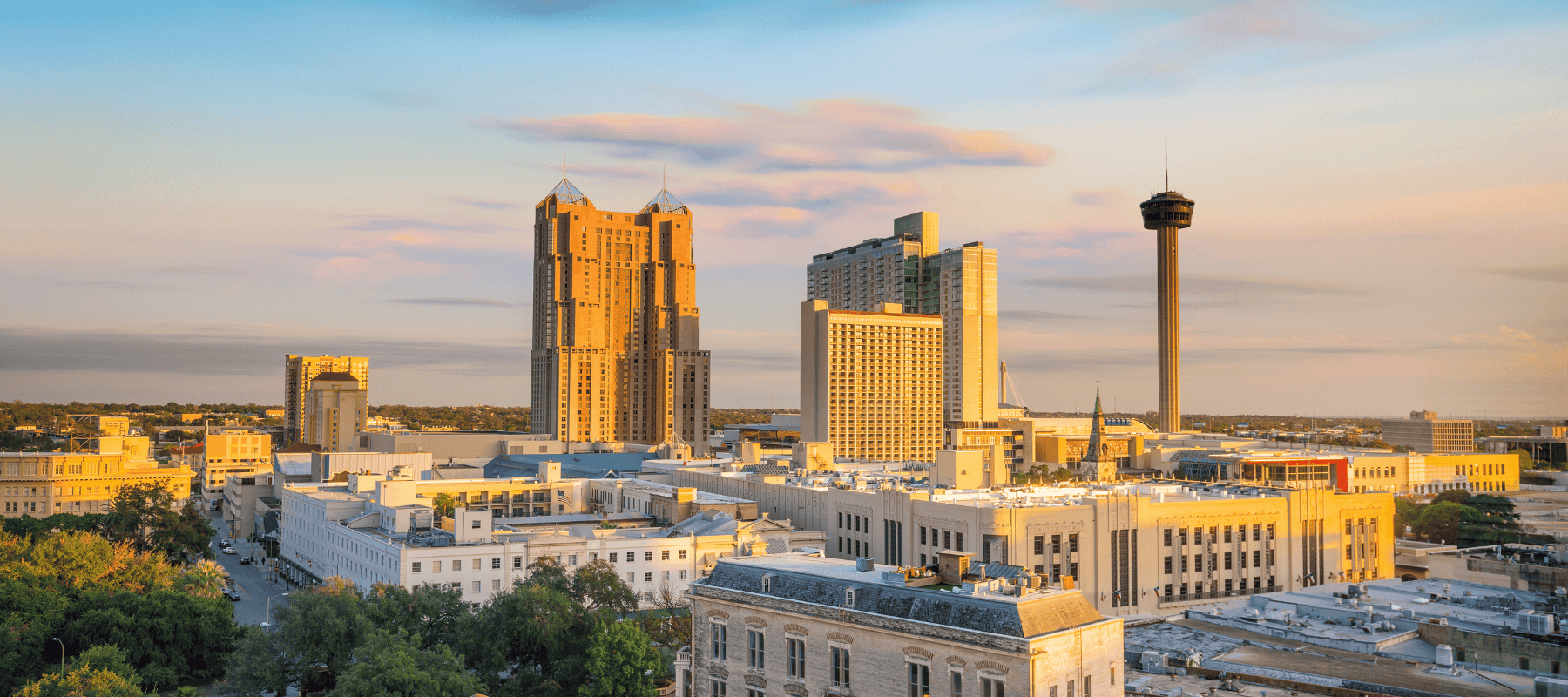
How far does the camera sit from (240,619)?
13000 centimetres

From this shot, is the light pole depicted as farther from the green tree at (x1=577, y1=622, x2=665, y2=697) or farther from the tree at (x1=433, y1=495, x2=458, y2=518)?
the green tree at (x1=577, y1=622, x2=665, y2=697)

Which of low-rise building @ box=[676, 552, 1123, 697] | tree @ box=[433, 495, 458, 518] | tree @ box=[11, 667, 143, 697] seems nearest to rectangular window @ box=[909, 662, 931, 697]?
A: low-rise building @ box=[676, 552, 1123, 697]


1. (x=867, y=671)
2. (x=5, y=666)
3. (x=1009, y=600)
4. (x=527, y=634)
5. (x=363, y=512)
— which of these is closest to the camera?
(x=1009, y=600)

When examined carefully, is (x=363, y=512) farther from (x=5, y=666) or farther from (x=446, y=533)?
(x=5, y=666)

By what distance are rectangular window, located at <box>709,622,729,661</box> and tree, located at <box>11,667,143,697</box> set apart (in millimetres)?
36804

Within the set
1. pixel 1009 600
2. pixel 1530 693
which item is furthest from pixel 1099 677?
pixel 1530 693

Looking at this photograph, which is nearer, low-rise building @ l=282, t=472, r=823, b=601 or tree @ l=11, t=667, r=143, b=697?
tree @ l=11, t=667, r=143, b=697

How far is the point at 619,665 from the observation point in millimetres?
81375

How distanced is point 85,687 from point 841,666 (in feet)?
162

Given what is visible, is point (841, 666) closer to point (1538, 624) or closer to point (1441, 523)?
point (1538, 624)

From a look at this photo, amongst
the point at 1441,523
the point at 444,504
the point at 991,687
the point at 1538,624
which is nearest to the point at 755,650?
the point at 991,687

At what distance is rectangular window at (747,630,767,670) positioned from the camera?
67812mm

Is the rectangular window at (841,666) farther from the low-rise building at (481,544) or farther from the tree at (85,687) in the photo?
the low-rise building at (481,544)

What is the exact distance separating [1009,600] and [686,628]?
48.8 m
